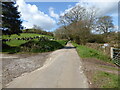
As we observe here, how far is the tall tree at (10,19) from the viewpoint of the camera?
18.2 m

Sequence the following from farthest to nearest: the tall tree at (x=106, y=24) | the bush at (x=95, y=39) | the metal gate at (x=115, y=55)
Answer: the tall tree at (x=106, y=24) < the bush at (x=95, y=39) < the metal gate at (x=115, y=55)

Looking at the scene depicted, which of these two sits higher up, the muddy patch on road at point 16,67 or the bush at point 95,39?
the bush at point 95,39

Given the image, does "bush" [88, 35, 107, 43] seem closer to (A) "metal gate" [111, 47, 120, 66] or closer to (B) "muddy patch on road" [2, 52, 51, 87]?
(A) "metal gate" [111, 47, 120, 66]

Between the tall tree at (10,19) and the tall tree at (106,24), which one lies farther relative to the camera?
the tall tree at (106,24)

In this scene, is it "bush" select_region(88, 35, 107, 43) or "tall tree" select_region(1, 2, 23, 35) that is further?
"bush" select_region(88, 35, 107, 43)

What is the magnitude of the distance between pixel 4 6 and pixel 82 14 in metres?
25.2

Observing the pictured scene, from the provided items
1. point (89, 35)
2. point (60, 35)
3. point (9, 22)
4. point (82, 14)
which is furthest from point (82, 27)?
point (60, 35)

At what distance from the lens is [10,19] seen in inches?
743

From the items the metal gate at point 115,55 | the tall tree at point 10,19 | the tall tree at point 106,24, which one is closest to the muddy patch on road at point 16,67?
the metal gate at point 115,55

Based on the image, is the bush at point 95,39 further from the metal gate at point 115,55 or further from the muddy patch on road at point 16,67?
the muddy patch on road at point 16,67

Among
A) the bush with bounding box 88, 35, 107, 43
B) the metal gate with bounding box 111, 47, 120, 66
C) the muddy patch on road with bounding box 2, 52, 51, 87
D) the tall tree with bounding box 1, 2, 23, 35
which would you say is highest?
the tall tree with bounding box 1, 2, 23, 35

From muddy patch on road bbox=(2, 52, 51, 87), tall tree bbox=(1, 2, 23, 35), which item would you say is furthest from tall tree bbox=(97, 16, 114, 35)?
muddy patch on road bbox=(2, 52, 51, 87)

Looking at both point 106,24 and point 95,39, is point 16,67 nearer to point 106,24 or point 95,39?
point 95,39

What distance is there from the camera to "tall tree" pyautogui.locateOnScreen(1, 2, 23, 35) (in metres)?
18.2
